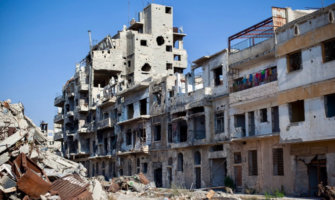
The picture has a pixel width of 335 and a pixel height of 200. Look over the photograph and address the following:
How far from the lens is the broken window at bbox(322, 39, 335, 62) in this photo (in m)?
22.9

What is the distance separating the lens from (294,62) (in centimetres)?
2509

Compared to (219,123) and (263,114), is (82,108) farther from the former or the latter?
(263,114)

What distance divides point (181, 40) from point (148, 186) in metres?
31.2

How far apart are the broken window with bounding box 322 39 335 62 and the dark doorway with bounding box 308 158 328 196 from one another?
5163 mm

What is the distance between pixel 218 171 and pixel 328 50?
41.3 feet

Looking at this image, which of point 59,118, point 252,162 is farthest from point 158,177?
point 59,118

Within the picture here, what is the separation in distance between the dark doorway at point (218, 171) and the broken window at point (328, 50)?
1147 cm

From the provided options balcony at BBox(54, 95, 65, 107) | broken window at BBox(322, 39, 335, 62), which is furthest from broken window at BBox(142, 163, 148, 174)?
balcony at BBox(54, 95, 65, 107)

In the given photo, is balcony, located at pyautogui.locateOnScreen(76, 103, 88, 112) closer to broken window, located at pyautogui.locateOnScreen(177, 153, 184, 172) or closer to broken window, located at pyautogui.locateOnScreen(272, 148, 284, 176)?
broken window, located at pyautogui.locateOnScreen(177, 153, 184, 172)

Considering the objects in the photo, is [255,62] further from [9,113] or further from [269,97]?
[9,113]

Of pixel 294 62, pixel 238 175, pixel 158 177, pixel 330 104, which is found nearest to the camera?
pixel 330 104

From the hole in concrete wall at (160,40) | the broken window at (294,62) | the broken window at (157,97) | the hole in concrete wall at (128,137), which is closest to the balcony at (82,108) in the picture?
the hole in concrete wall at (160,40)

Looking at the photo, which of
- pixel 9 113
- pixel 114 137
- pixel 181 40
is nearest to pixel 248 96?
pixel 9 113

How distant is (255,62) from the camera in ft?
92.6
